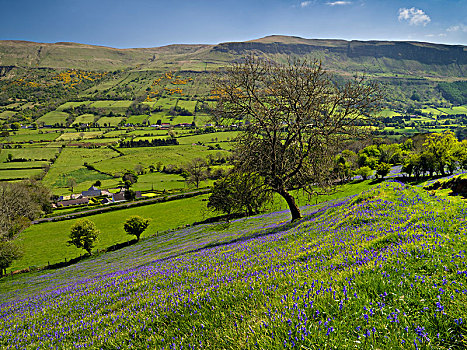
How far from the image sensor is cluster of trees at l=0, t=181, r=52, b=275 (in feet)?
219

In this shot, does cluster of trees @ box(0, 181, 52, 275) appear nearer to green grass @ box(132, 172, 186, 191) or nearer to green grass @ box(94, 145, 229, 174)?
green grass @ box(132, 172, 186, 191)

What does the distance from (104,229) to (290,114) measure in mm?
71946

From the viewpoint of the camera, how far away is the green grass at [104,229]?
53.9 metres

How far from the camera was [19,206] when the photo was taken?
8256 cm

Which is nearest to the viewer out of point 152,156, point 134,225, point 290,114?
point 290,114

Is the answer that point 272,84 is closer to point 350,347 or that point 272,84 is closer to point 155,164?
point 350,347

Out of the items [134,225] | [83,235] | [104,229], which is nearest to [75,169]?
[104,229]

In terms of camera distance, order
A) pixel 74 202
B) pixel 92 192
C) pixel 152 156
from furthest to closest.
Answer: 1. pixel 152 156
2. pixel 92 192
3. pixel 74 202

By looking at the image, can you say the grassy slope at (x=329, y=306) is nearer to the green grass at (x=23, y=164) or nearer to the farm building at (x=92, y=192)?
the farm building at (x=92, y=192)

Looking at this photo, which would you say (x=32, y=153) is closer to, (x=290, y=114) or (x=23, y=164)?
(x=23, y=164)

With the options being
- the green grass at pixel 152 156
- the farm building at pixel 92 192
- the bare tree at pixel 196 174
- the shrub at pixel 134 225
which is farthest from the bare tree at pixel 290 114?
the green grass at pixel 152 156

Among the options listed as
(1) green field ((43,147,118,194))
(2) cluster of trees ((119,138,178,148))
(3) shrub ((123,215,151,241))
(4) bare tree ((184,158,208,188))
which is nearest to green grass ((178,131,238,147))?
(2) cluster of trees ((119,138,178,148))

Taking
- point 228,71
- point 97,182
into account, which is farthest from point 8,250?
point 97,182

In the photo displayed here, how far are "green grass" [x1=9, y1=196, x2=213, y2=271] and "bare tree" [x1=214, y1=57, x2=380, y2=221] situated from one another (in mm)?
28162
